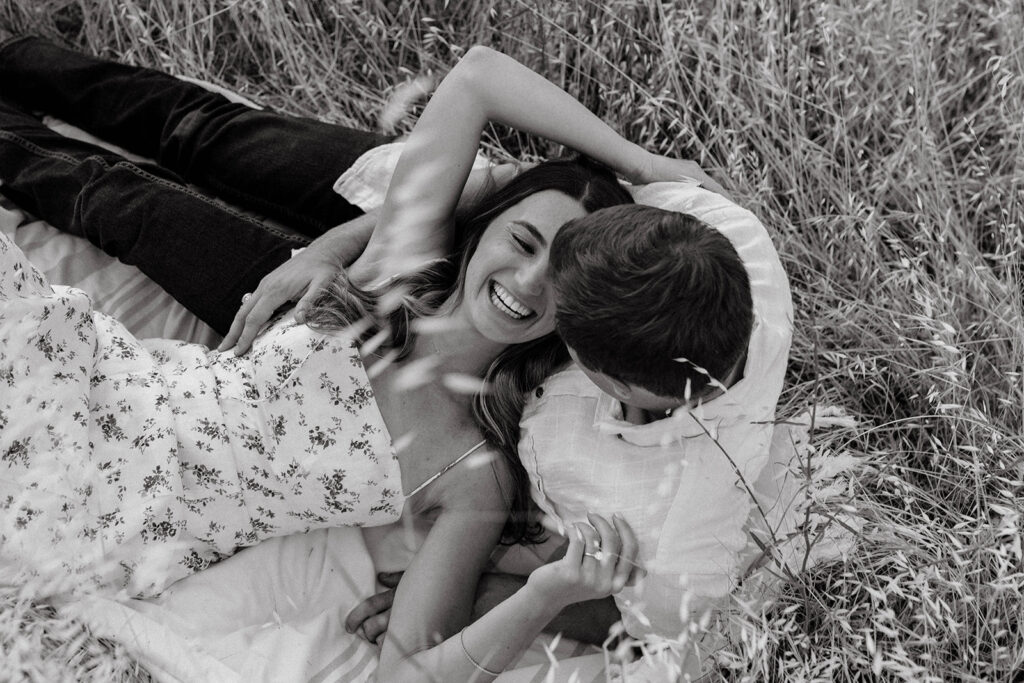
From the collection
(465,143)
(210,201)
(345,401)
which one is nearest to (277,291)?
(345,401)

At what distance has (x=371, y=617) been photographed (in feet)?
6.52

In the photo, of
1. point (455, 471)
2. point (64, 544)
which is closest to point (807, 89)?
point (455, 471)

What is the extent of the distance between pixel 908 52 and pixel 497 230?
→ 1.24 metres

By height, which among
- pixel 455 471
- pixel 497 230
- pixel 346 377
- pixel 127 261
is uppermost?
pixel 497 230

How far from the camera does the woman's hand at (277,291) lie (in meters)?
2.02

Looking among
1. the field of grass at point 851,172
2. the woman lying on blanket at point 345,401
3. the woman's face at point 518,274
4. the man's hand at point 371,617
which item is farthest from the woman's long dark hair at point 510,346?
the field of grass at point 851,172

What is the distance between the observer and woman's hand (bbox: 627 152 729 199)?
6.51 ft

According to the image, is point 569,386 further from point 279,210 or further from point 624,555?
point 279,210

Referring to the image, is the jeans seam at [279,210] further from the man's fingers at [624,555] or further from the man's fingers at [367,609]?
the man's fingers at [624,555]

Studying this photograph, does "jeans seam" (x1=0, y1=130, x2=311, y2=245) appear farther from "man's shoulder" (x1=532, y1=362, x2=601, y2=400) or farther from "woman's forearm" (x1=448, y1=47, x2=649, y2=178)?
"man's shoulder" (x1=532, y1=362, x2=601, y2=400)

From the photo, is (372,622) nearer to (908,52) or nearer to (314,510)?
(314,510)

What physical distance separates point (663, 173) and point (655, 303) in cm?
66

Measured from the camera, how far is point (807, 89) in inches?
93.6

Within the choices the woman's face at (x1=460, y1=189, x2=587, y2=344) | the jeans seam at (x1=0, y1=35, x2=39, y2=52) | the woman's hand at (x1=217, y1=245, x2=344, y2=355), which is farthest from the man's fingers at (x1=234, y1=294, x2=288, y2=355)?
the jeans seam at (x1=0, y1=35, x2=39, y2=52)
